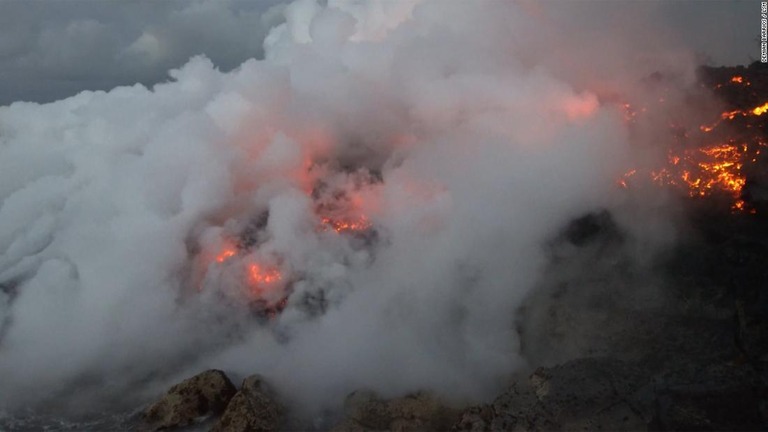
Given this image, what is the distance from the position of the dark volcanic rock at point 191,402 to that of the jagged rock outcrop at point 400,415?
315 cm

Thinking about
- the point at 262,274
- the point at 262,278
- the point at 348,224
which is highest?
the point at 348,224

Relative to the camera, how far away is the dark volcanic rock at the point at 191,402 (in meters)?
11.7

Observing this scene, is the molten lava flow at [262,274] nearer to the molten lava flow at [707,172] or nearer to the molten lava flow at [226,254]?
the molten lava flow at [226,254]

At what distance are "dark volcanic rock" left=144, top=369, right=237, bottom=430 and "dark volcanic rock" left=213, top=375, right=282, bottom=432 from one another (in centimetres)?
92

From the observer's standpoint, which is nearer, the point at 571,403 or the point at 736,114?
the point at 571,403

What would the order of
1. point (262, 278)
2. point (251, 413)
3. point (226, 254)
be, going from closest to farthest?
1. point (251, 413)
2. point (262, 278)
3. point (226, 254)

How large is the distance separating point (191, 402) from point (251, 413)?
1.78m

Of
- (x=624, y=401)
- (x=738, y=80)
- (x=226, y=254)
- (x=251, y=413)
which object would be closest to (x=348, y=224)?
(x=226, y=254)

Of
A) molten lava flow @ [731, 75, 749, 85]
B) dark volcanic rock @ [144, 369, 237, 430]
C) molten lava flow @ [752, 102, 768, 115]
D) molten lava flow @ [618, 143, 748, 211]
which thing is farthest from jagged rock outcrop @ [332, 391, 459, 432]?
molten lava flow @ [731, 75, 749, 85]

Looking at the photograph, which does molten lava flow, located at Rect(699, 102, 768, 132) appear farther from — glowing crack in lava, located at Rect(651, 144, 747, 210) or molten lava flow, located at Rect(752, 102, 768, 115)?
glowing crack in lava, located at Rect(651, 144, 747, 210)

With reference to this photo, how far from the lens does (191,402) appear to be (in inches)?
466

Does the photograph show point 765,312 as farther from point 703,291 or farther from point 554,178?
point 554,178

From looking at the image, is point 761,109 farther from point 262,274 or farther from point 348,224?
point 262,274

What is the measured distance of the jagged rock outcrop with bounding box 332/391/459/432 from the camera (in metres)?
10.0
